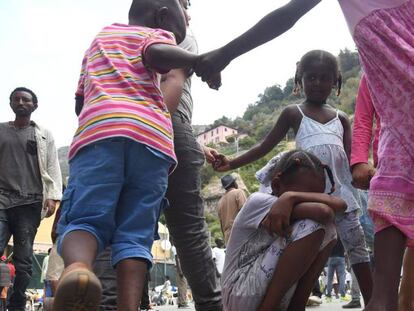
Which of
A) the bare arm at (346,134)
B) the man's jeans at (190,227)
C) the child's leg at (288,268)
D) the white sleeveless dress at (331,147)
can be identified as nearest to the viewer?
the child's leg at (288,268)

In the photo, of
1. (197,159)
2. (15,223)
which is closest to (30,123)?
(15,223)

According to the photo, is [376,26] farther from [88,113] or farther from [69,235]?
[69,235]

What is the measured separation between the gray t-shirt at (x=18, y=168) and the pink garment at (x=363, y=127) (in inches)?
119

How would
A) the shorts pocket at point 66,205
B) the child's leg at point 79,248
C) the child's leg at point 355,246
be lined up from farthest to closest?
1. the child's leg at point 355,246
2. the shorts pocket at point 66,205
3. the child's leg at point 79,248

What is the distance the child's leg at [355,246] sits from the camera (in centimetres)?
326

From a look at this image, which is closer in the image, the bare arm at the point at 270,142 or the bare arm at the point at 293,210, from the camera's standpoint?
the bare arm at the point at 293,210

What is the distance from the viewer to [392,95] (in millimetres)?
2100

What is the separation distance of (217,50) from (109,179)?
23.9 inches

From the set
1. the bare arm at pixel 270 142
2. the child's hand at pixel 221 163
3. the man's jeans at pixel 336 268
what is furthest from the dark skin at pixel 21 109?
the man's jeans at pixel 336 268

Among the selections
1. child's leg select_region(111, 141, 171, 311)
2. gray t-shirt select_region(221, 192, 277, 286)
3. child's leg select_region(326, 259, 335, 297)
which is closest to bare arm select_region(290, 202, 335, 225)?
gray t-shirt select_region(221, 192, 277, 286)

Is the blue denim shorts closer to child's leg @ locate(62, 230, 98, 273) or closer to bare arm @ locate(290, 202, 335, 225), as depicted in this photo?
child's leg @ locate(62, 230, 98, 273)

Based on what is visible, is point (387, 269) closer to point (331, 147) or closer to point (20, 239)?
point (331, 147)

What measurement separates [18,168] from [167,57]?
124 inches

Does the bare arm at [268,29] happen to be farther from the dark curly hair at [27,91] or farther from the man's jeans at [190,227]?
the dark curly hair at [27,91]
